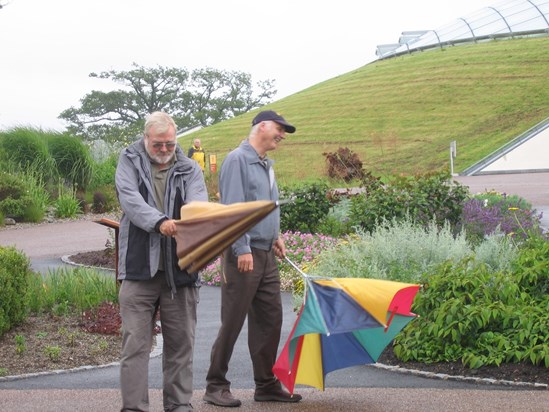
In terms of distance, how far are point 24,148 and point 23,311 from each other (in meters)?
20.7

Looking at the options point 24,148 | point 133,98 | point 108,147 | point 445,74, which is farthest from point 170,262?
point 133,98

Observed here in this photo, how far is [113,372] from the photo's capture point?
8.28m

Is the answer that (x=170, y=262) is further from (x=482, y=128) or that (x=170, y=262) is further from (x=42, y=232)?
(x=482, y=128)

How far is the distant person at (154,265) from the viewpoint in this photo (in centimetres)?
582

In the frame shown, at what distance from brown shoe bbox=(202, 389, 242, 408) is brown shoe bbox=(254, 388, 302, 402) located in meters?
0.20

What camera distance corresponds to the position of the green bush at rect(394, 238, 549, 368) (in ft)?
24.9

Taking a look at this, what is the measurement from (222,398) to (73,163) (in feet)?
77.0

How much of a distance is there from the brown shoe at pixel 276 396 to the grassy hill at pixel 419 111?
106ft

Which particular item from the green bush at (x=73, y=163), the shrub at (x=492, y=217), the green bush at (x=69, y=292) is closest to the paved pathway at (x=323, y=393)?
the green bush at (x=69, y=292)

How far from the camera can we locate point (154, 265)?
5.81 metres

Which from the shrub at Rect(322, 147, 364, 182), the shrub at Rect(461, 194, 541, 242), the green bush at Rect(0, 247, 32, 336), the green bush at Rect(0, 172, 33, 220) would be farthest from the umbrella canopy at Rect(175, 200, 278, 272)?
the shrub at Rect(322, 147, 364, 182)

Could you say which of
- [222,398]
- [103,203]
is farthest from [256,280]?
[103,203]

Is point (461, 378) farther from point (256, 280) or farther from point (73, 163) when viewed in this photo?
point (73, 163)

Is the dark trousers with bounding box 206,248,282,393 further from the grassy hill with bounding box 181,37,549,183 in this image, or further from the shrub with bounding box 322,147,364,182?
the grassy hill with bounding box 181,37,549,183
